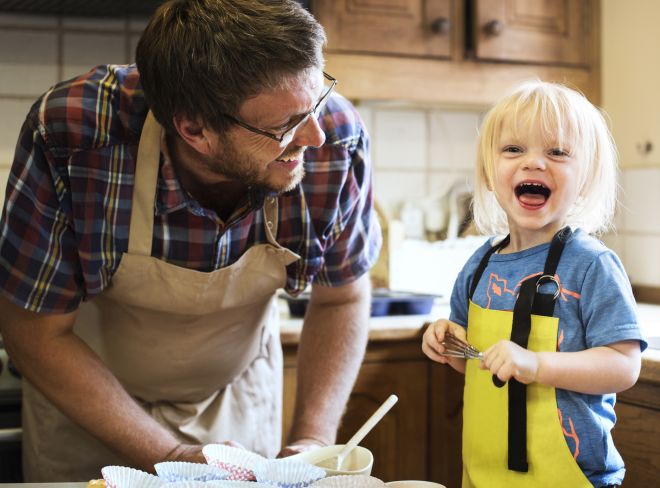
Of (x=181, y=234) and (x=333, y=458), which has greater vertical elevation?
(x=181, y=234)

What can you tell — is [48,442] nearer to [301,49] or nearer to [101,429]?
[101,429]

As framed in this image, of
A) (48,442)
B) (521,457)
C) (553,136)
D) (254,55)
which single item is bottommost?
(48,442)

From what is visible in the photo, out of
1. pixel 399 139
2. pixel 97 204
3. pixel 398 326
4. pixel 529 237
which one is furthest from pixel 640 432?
pixel 399 139

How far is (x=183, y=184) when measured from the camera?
120cm

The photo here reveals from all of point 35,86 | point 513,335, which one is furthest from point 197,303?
point 35,86

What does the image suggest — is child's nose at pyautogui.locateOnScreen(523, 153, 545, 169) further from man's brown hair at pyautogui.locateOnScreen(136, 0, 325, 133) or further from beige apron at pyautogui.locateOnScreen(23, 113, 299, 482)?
beige apron at pyautogui.locateOnScreen(23, 113, 299, 482)

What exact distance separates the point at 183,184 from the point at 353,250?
0.30m

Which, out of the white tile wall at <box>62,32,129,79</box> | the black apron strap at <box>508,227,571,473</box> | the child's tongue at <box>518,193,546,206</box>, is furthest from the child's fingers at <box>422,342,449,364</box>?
the white tile wall at <box>62,32,129,79</box>

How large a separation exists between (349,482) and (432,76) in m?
1.54

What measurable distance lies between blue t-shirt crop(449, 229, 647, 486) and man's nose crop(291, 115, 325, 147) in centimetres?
32

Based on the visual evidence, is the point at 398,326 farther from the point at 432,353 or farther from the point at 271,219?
the point at 432,353

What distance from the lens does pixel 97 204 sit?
3.72ft

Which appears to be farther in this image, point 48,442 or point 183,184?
point 48,442

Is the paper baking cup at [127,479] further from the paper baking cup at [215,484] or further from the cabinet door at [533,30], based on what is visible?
the cabinet door at [533,30]
